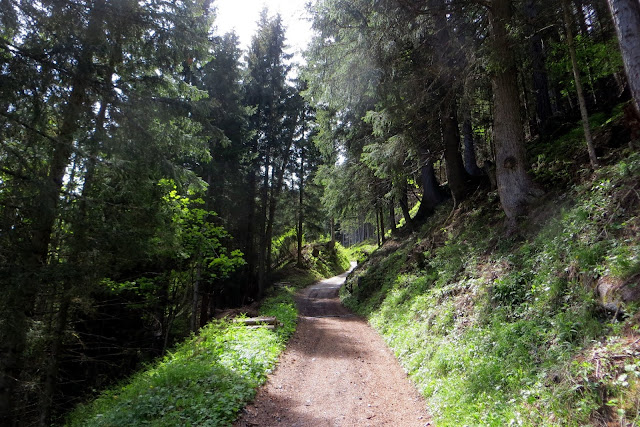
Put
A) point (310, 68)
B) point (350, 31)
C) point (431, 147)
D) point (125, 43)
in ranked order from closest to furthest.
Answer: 1. point (125, 43)
2. point (350, 31)
3. point (310, 68)
4. point (431, 147)

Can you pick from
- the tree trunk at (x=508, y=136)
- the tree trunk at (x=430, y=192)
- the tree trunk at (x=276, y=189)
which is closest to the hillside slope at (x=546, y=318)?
the tree trunk at (x=508, y=136)

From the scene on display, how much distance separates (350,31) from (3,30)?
24.7 feet

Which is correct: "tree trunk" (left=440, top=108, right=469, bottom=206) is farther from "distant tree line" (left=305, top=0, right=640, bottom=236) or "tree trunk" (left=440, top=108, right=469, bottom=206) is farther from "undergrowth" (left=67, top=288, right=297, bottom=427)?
"undergrowth" (left=67, top=288, right=297, bottom=427)

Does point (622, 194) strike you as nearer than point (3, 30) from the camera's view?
Yes

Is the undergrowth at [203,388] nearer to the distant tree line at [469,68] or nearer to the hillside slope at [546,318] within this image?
the hillside slope at [546,318]

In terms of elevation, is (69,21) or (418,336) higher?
(69,21)

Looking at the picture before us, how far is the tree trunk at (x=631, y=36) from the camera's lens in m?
5.12

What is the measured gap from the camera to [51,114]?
6.39 m

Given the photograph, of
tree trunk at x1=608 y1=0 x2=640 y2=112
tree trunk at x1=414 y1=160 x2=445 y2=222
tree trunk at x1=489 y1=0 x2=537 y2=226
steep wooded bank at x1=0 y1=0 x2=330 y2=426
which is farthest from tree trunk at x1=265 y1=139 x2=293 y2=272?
tree trunk at x1=608 y1=0 x2=640 y2=112

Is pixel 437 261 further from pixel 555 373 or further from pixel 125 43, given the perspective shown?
pixel 125 43

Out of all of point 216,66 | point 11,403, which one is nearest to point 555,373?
point 11,403

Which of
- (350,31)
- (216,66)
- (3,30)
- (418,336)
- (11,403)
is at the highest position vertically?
(216,66)

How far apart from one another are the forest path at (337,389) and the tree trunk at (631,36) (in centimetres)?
596

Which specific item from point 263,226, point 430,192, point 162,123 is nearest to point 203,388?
point 162,123
